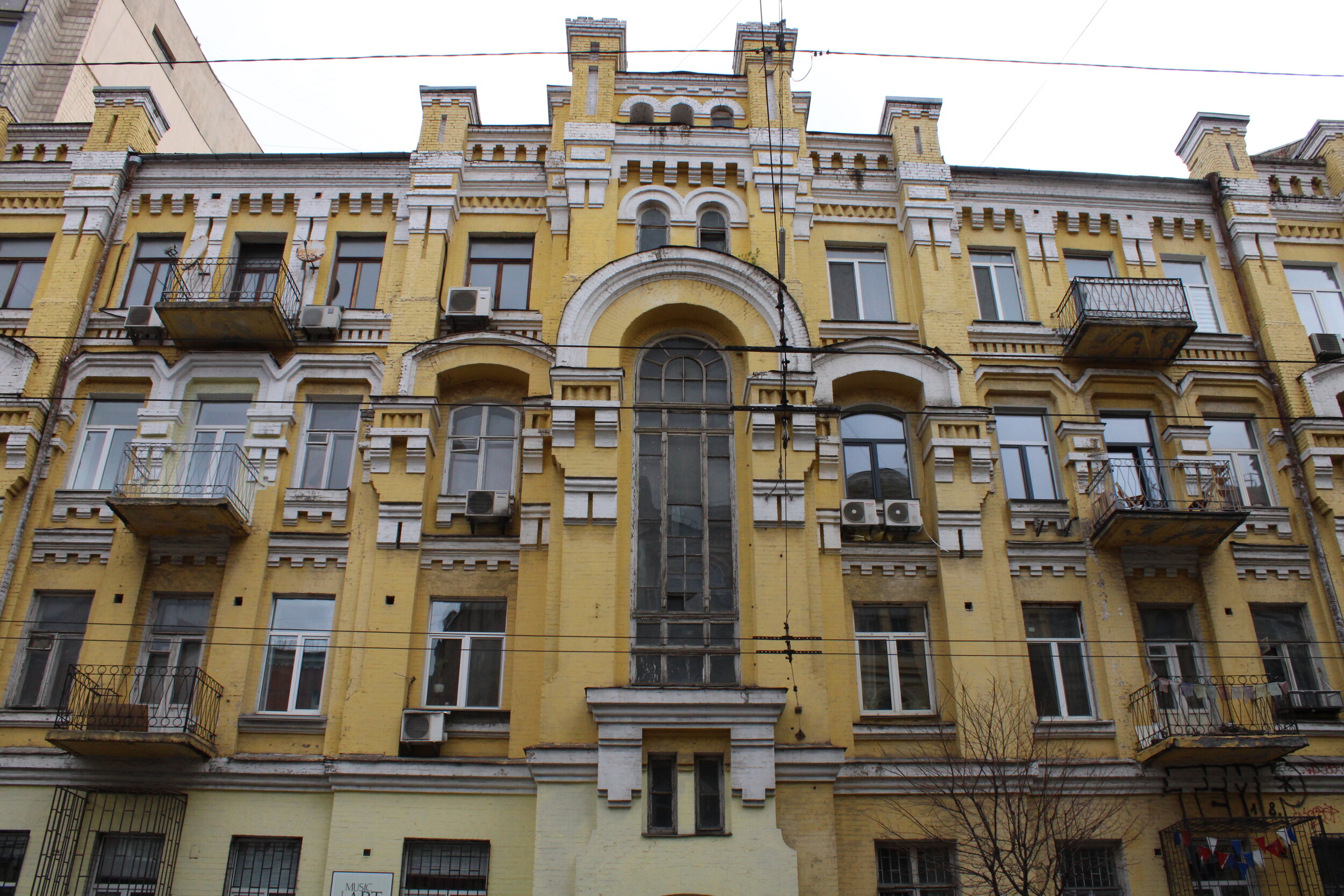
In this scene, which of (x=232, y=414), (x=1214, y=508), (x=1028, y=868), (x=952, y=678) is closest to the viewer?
(x=1028, y=868)

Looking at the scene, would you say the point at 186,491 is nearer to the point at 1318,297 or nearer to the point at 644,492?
the point at 644,492

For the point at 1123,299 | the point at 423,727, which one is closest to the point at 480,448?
the point at 423,727

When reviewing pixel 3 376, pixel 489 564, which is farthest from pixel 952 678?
pixel 3 376

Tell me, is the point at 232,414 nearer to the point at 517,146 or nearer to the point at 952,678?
the point at 517,146

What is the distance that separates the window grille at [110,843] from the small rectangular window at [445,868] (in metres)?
2.86

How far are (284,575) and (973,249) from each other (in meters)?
12.1

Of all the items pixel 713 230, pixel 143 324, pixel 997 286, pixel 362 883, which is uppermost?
pixel 713 230

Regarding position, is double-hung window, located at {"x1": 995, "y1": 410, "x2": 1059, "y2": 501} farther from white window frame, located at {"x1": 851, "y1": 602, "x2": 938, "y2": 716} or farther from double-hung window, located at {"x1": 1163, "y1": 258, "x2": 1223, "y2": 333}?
double-hung window, located at {"x1": 1163, "y1": 258, "x2": 1223, "y2": 333}

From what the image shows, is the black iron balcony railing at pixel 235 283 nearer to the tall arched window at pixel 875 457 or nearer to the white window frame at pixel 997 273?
the tall arched window at pixel 875 457

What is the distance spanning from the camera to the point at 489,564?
1523 cm

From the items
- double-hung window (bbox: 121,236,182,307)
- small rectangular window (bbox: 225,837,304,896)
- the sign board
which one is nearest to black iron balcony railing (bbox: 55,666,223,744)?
small rectangular window (bbox: 225,837,304,896)

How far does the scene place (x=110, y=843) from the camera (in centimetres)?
1362

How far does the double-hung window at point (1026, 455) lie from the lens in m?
16.3

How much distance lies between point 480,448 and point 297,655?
3.94 m
